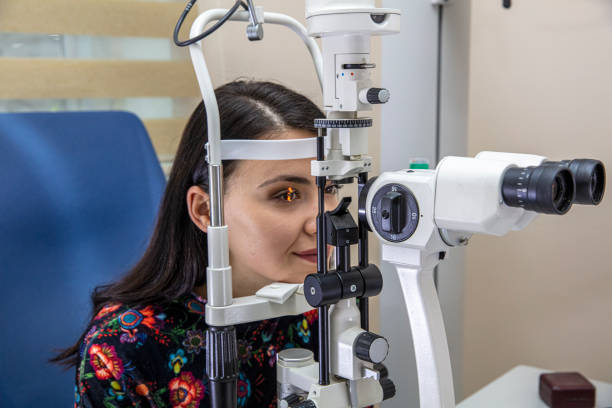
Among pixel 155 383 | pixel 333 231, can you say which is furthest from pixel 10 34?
pixel 333 231

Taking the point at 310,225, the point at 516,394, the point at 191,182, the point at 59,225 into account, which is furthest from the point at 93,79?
the point at 516,394

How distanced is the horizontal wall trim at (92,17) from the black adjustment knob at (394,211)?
3.67 feet

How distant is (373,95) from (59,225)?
0.95m

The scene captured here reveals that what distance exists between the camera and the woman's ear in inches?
47.6

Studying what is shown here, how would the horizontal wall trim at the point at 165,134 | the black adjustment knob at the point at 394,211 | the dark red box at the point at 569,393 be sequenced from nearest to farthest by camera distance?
the black adjustment knob at the point at 394,211
the dark red box at the point at 569,393
the horizontal wall trim at the point at 165,134

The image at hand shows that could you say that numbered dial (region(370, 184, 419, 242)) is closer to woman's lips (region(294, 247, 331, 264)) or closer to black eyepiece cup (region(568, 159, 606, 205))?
black eyepiece cup (region(568, 159, 606, 205))

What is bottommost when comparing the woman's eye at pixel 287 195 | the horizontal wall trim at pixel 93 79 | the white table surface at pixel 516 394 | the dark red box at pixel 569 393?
the white table surface at pixel 516 394

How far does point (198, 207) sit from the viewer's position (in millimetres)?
1217

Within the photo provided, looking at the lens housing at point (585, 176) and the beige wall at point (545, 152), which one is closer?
the lens housing at point (585, 176)

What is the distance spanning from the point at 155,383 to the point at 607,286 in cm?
137

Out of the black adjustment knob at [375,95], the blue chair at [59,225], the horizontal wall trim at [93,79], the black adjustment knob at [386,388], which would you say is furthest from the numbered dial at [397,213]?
the horizontal wall trim at [93,79]

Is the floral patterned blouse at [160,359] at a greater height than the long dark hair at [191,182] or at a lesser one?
lesser

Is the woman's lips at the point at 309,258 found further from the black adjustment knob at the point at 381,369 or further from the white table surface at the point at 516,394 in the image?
the white table surface at the point at 516,394

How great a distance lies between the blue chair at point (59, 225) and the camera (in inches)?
52.9
